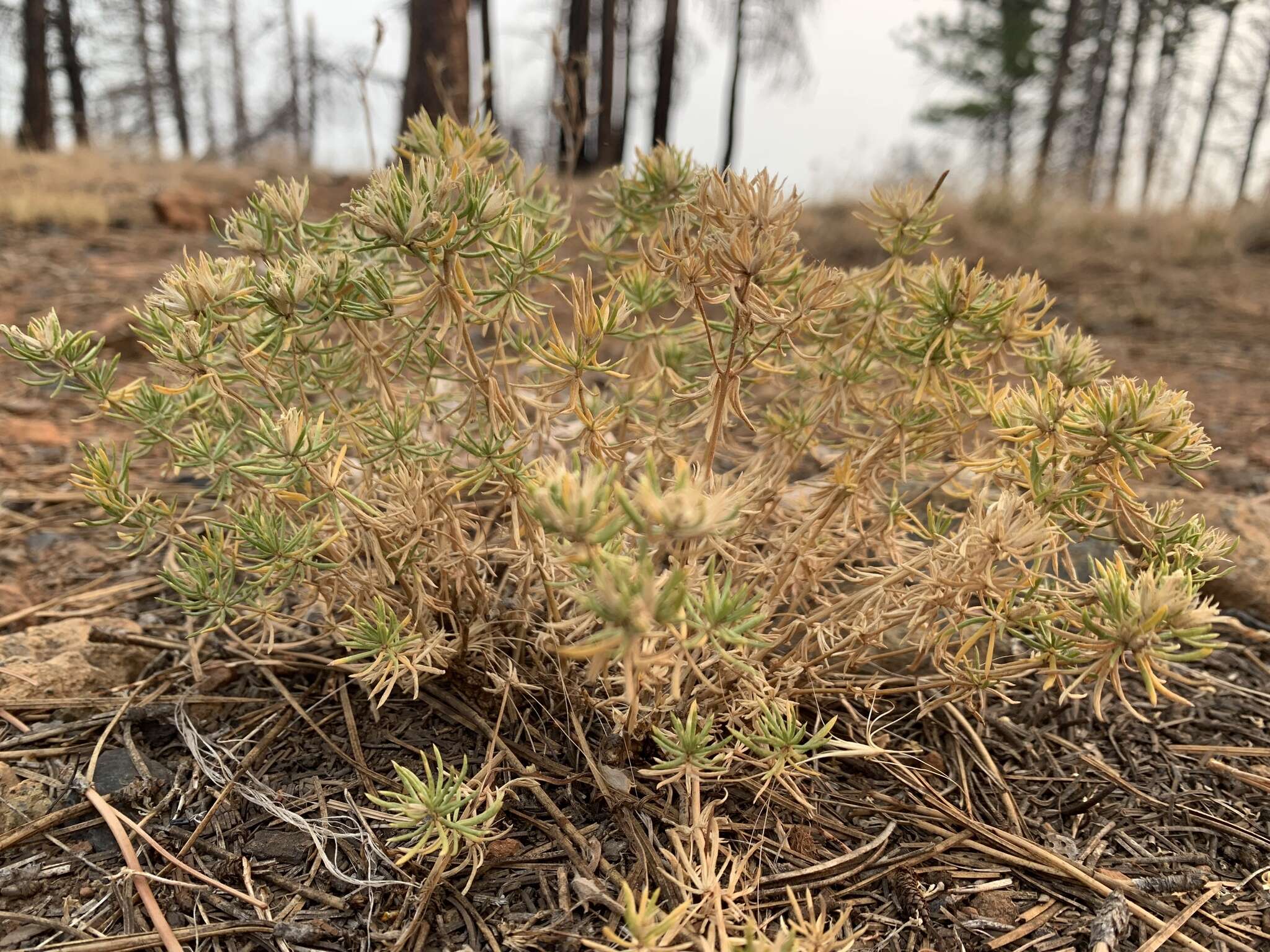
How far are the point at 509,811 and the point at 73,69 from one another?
694 inches

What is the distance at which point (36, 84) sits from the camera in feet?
39.7

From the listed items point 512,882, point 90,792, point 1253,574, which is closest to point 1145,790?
point 1253,574

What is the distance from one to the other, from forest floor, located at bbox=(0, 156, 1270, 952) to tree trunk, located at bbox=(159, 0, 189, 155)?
17894 mm

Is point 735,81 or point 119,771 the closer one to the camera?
point 119,771

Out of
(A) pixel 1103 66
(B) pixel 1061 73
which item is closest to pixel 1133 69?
(A) pixel 1103 66

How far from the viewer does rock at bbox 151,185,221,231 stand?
21.7ft

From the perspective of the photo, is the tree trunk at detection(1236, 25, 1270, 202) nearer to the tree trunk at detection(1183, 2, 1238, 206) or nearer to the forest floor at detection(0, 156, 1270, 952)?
the tree trunk at detection(1183, 2, 1238, 206)

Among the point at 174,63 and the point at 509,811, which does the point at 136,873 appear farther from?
the point at 174,63

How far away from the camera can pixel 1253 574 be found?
2252mm

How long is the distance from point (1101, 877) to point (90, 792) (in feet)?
5.98

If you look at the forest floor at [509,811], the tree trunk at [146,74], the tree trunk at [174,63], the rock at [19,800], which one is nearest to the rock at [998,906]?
the forest floor at [509,811]

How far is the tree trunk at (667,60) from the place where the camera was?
39.6 feet

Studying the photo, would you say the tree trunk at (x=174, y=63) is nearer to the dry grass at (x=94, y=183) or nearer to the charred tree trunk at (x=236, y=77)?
the charred tree trunk at (x=236, y=77)

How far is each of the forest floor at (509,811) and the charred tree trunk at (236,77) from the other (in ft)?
67.8
